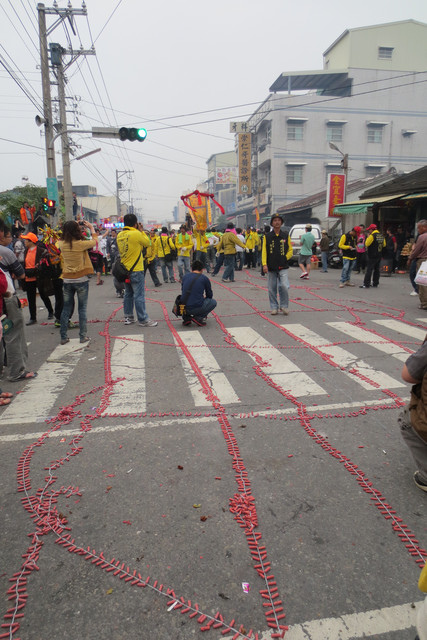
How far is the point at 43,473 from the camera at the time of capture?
3.24 m

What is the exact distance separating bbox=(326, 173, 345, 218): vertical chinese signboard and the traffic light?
1279 cm

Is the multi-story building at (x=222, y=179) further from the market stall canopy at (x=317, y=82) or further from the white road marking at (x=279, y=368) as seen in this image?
the white road marking at (x=279, y=368)

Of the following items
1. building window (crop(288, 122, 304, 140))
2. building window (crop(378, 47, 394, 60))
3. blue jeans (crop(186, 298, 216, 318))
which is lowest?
blue jeans (crop(186, 298, 216, 318))

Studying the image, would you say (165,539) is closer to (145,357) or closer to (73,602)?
(73,602)

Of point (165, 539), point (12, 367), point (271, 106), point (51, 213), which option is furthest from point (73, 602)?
point (271, 106)

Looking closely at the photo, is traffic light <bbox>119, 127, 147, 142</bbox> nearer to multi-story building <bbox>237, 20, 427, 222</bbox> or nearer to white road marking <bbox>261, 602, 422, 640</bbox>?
white road marking <bbox>261, 602, 422, 640</bbox>

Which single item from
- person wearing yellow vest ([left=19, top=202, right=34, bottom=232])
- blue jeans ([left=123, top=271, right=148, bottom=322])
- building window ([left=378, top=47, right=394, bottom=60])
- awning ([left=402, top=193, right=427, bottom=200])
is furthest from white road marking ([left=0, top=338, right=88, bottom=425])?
building window ([left=378, top=47, right=394, bottom=60])

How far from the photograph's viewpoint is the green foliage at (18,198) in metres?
26.5

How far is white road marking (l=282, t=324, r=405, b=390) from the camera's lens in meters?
A: 5.05

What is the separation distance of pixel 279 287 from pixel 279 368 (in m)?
3.39

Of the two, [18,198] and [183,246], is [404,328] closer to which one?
[183,246]

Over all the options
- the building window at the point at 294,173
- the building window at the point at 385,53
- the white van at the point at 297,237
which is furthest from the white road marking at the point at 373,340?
the building window at the point at 385,53

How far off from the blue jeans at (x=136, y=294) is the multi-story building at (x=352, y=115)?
3717cm

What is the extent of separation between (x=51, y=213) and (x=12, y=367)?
12600 millimetres
